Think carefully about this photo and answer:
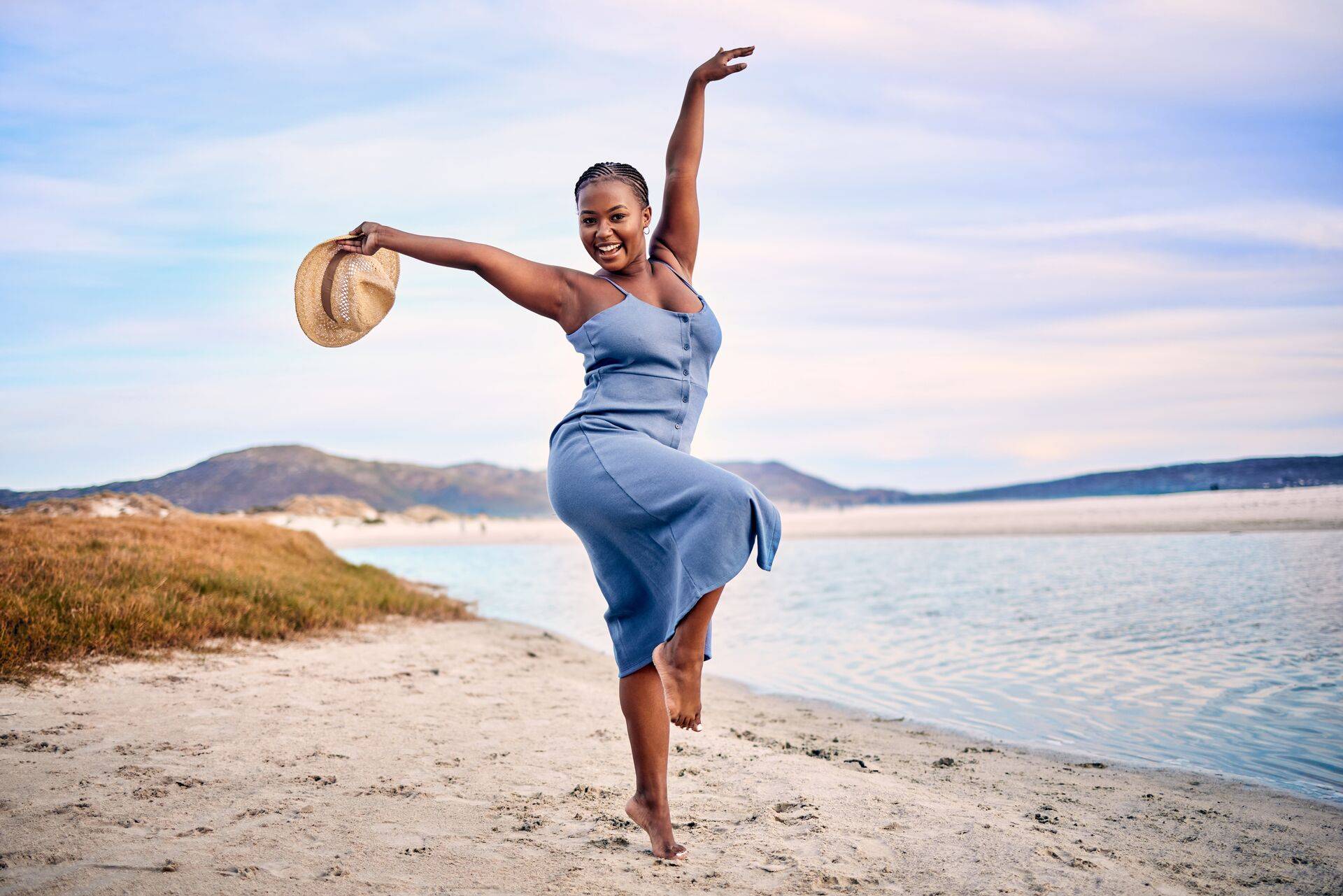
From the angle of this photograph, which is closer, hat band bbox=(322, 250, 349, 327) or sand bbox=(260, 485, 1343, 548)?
hat band bbox=(322, 250, 349, 327)

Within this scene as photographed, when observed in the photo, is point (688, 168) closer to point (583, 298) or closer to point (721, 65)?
point (721, 65)

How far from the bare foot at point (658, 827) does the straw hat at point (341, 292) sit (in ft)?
6.88

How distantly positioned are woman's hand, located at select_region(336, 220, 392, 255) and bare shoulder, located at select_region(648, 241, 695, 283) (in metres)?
0.97

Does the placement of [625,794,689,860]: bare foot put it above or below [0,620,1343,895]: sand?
above

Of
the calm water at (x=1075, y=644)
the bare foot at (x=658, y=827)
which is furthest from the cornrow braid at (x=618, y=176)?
the calm water at (x=1075, y=644)

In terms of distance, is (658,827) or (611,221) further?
(658,827)

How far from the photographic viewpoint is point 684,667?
3.19 meters

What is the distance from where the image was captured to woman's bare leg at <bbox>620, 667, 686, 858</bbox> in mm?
3320

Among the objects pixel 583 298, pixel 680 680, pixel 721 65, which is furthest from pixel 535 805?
pixel 721 65

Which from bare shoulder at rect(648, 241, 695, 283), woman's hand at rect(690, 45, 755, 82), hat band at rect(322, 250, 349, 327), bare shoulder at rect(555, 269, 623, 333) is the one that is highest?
woman's hand at rect(690, 45, 755, 82)

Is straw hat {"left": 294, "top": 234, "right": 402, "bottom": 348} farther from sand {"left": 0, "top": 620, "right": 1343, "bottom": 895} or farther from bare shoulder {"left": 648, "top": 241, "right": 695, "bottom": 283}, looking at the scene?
sand {"left": 0, "top": 620, "right": 1343, "bottom": 895}

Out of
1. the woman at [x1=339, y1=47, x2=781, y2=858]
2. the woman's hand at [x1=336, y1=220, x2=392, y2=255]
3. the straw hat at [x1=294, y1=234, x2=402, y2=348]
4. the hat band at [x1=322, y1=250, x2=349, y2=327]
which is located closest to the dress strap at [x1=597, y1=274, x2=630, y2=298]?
the woman at [x1=339, y1=47, x2=781, y2=858]

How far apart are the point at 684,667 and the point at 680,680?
0.16 ft

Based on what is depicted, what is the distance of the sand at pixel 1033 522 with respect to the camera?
32.6 meters
